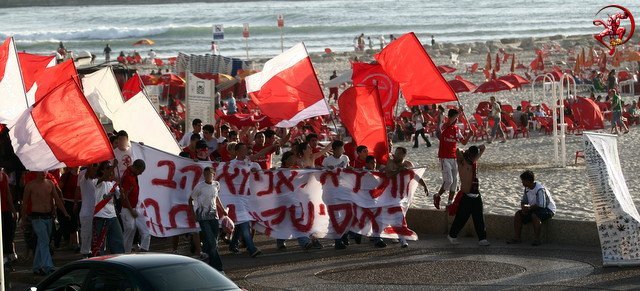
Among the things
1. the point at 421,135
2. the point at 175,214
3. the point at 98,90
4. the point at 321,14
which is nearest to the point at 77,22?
the point at 321,14

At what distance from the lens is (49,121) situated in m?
13.4

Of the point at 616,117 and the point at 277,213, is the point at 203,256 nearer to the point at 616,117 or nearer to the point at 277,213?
the point at 277,213

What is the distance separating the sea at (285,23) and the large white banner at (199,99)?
1795 inches

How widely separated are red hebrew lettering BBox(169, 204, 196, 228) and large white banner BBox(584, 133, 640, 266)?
13.9 ft

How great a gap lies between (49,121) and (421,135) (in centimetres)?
1717

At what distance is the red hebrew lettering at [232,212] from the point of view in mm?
14391

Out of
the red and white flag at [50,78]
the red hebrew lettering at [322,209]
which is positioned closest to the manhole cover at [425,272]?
the red hebrew lettering at [322,209]

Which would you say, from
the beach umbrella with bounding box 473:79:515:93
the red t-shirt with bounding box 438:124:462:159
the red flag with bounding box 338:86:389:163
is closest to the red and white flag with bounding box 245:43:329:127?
the red flag with bounding box 338:86:389:163

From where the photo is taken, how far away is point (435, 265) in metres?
13.3

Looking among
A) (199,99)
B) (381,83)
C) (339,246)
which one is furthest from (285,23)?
(339,246)

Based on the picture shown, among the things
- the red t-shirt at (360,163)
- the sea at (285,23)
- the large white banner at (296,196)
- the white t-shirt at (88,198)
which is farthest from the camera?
the sea at (285,23)

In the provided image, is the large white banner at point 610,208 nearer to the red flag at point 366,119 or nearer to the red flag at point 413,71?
the red flag at point 366,119

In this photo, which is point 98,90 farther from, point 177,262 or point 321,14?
point 321,14

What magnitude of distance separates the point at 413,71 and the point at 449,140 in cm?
104
